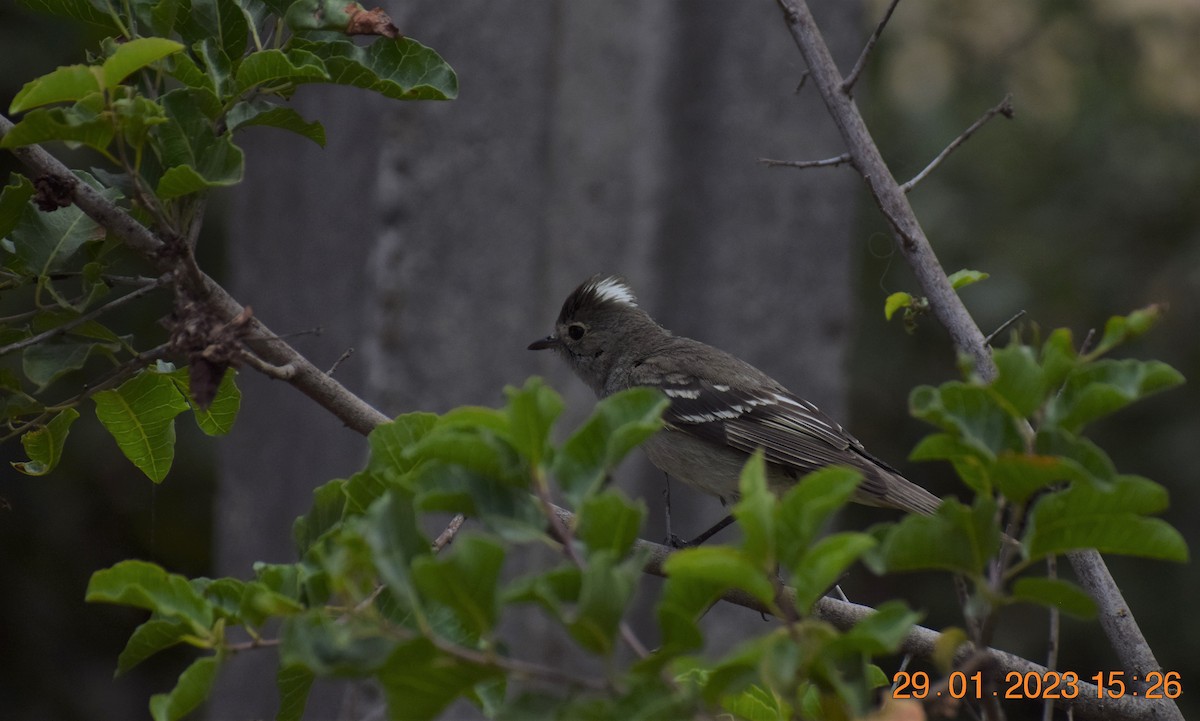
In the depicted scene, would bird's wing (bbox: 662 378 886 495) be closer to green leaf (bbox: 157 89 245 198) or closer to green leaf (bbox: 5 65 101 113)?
green leaf (bbox: 157 89 245 198)

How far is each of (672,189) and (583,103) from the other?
0.60m

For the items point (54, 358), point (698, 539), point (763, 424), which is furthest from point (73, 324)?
point (763, 424)

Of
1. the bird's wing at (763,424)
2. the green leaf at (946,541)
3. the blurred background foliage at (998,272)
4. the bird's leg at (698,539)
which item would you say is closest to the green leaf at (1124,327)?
the green leaf at (946,541)

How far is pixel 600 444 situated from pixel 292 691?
2.44 ft

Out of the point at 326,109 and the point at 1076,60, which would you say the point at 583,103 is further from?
the point at 1076,60

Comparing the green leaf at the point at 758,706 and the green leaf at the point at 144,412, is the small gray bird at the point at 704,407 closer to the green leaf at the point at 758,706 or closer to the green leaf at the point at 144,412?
the green leaf at the point at 758,706

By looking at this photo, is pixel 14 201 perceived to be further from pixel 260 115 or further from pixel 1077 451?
pixel 1077 451

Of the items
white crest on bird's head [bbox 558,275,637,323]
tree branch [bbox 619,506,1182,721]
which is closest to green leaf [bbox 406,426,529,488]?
tree branch [bbox 619,506,1182,721]

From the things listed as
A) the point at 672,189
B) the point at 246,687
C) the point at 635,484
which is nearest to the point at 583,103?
the point at 672,189

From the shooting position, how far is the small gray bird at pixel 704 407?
14.4 ft

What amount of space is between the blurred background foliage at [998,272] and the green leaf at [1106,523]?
Answer: 179 inches

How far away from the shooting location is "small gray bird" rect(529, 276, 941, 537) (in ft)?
14.4

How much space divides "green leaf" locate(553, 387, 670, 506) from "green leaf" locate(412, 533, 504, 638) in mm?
164

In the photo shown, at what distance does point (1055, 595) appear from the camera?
5.06 feet
